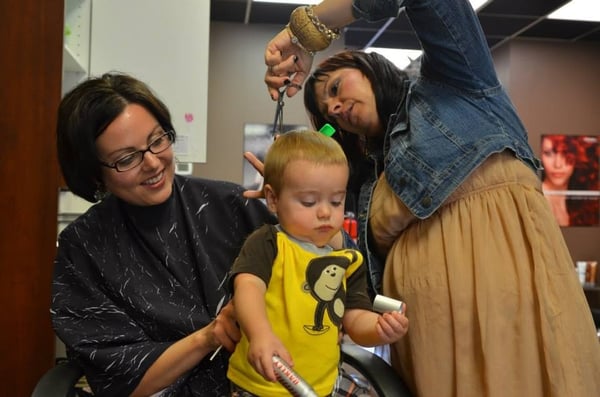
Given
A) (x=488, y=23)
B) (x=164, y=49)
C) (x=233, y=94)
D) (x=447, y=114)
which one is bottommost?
(x=447, y=114)

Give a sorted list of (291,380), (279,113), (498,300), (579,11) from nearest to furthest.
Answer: (291,380) < (498,300) < (279,113) < (579,11)

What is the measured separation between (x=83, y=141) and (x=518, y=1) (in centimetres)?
430

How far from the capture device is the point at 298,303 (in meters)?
1.01

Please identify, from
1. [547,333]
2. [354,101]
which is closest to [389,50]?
[354,101]

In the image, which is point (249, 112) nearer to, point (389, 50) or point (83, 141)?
point (389, 50)

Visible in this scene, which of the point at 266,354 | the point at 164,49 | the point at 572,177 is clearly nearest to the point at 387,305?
the point at 266,354

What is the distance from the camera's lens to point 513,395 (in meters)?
1.07

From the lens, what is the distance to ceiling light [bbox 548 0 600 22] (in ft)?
15.4

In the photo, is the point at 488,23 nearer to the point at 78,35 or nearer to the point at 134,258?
the point at 78,35

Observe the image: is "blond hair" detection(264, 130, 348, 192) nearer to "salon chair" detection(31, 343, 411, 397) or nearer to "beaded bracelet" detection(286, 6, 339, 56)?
"beaded bracelet" detection(286, 6, 339, 56)

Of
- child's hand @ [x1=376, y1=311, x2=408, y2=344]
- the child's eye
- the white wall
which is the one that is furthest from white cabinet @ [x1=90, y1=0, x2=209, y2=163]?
the white wall

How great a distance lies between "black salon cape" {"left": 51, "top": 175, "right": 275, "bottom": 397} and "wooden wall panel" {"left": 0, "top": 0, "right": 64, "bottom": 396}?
1.17 ft

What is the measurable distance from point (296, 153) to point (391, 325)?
0.35 m

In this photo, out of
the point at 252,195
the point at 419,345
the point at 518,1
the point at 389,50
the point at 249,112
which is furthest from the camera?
the point at 389,50
